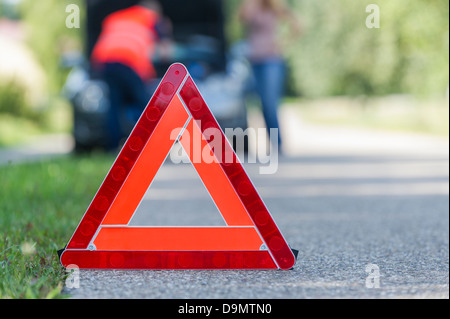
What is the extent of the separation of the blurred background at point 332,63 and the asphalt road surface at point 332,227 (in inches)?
85.5

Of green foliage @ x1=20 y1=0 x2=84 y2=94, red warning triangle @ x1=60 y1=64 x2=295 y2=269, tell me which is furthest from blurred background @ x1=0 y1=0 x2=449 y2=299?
green foliage @ x1=20 y1=0 x2=84 y2=94

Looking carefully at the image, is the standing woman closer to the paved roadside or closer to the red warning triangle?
the paved roadside

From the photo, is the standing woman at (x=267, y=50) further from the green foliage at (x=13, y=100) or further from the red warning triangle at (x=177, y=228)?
the green foliage at (x=13, y=100)

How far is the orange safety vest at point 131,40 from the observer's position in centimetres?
884

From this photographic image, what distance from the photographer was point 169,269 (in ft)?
11.8

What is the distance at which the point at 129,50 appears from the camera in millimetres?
8977

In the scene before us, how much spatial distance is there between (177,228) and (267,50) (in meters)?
6.60

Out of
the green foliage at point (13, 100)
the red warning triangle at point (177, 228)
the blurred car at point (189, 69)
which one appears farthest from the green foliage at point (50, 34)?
the red warning triangle at point (177, 228)

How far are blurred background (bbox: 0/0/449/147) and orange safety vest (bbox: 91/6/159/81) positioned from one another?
1.73 meters

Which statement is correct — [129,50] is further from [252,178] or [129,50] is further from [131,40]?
[252,178]

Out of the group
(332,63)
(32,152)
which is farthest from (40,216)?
(332,63)

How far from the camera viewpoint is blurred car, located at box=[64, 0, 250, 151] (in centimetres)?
1011
